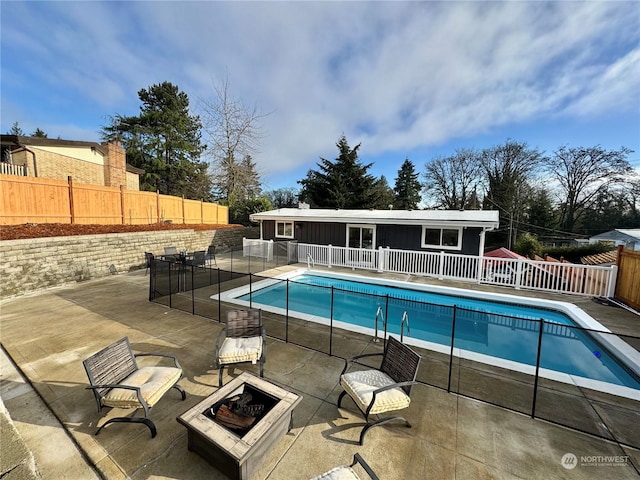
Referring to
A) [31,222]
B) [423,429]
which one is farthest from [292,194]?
[423,429]

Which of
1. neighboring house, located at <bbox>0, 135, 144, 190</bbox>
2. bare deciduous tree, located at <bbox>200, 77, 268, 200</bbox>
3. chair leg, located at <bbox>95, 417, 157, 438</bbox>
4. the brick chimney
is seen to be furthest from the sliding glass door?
the brick chimney

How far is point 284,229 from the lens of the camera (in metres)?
15.1

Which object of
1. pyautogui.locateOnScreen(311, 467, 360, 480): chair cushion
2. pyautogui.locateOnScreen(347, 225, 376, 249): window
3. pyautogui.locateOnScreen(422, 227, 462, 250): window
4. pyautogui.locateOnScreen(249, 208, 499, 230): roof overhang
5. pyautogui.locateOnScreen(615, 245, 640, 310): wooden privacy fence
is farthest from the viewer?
pyautogui.locateOnScreen(347, 225, 376, 249): window

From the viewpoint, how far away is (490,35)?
8805 mm

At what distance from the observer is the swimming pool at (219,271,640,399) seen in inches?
152

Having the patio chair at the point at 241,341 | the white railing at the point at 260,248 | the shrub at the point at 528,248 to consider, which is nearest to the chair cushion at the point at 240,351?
the patio chair at the point at 241,341

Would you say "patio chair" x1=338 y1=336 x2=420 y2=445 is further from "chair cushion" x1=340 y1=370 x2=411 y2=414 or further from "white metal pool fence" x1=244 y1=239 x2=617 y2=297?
"white metal pool fence" x1=244 y1=239 x2=617 y2=297

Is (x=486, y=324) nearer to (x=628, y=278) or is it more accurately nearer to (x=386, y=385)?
(x=386, y=385)

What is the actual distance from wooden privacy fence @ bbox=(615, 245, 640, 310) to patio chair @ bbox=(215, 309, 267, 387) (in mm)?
9209

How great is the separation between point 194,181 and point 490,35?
88.2 feet

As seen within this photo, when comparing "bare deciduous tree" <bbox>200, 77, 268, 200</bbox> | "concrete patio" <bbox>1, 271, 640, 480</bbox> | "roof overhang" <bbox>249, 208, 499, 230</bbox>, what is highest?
"bare deciduous tree" <bbox>200, 77, 268, 200</bbox>

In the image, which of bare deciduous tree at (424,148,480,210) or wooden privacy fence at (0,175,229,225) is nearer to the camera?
wooden privacy fence at (0,175,229,225)

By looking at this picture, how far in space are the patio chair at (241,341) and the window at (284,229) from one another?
10581 millimetres

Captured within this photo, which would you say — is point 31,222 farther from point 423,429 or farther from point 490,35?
point 490,35
